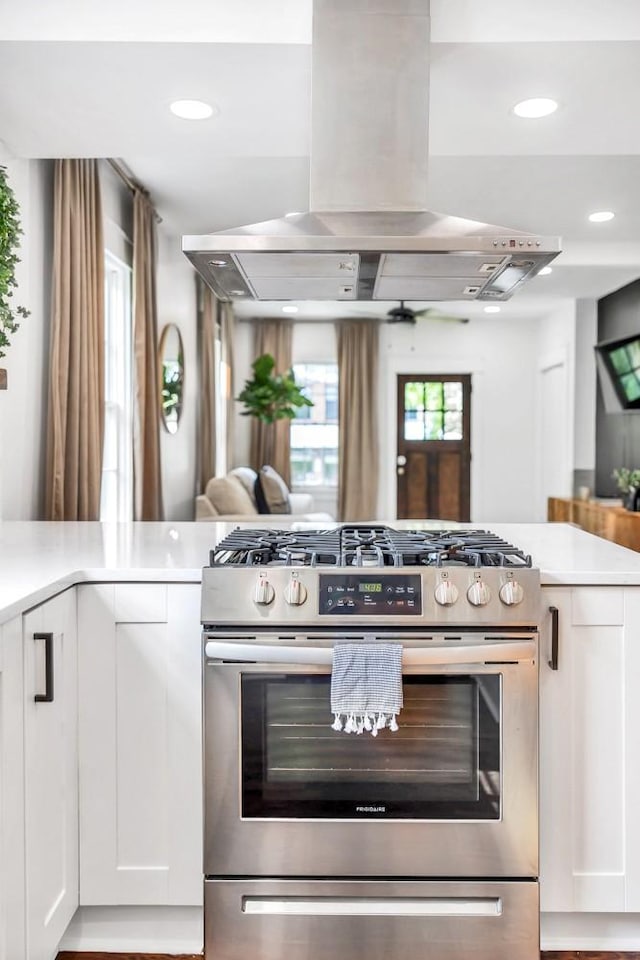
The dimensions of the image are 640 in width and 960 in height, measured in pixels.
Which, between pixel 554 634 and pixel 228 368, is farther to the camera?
pixel 228 368

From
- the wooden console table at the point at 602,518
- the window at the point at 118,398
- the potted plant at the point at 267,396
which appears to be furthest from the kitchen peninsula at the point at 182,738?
the potted plant at the point at 267,396

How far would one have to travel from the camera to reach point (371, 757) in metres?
1.81

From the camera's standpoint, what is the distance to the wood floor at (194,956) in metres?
1.89

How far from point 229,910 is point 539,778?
786 mm

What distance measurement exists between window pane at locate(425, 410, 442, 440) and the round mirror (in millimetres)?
3867

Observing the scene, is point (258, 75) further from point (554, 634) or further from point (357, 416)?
point (357, 416)

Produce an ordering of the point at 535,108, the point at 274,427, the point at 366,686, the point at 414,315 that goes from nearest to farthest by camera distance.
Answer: the point at 366,686, the point at 535,108, the point at 414,315, the point at 274,427

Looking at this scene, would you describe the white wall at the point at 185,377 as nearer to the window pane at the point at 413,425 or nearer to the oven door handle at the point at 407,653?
the window pane at the point at 413,425

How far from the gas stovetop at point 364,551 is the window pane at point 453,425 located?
21.7 feet

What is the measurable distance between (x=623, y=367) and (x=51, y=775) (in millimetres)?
5496

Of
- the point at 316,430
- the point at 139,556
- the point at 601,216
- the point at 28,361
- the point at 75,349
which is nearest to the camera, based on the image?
the point at 139,556

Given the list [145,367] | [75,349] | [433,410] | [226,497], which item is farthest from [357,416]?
[75,349]

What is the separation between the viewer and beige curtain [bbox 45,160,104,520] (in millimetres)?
3039

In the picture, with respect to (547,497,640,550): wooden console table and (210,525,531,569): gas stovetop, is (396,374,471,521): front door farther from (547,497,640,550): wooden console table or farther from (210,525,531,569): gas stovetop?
(210,525,531,569): gas stovetop
